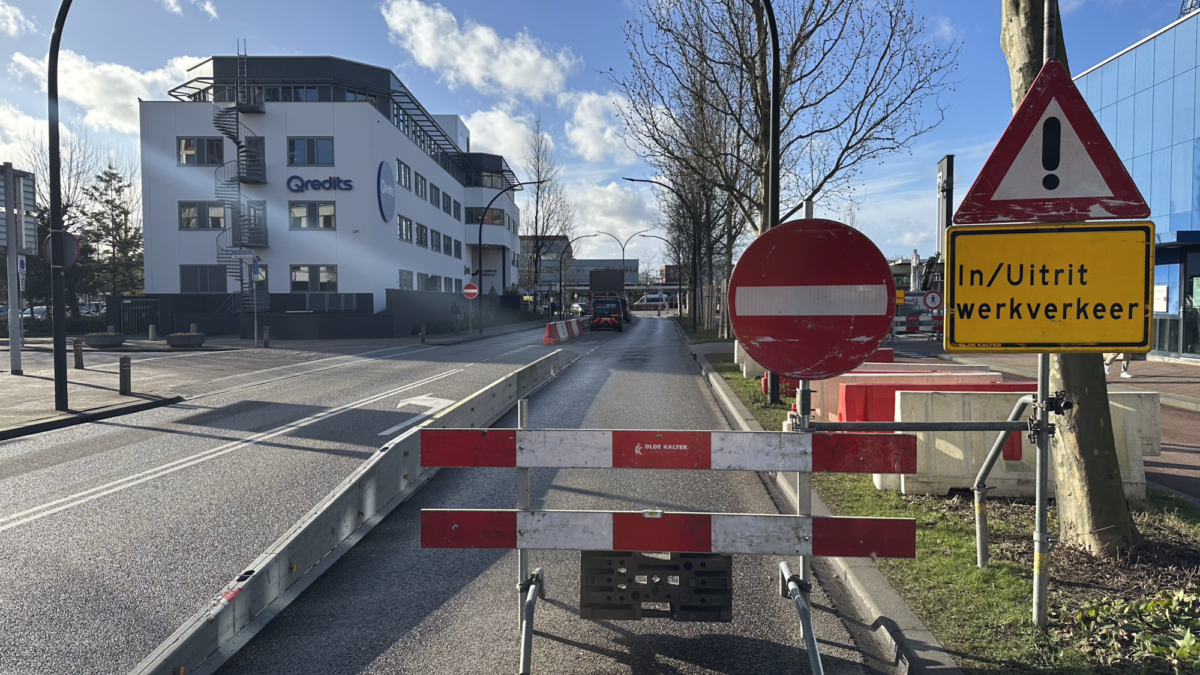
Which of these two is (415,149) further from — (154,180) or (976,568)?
(976,568)

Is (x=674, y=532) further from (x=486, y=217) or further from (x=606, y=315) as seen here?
(x=486, y=217)

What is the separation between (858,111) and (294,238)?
3305 cm

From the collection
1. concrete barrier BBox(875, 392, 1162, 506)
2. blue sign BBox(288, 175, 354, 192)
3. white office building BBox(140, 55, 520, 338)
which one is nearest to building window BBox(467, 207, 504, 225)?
white office building BBox(140, 55, 520, 338)

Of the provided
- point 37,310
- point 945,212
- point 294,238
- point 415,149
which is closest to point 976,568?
point 945,212

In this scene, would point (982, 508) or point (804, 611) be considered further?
point (982, 508)

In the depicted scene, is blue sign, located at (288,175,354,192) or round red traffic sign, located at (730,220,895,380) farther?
blue sign, located at (288,175,354,192)

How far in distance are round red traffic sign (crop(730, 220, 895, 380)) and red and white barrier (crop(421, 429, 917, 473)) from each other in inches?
13.7

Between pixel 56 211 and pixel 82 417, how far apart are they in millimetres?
3360

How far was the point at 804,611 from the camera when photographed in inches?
→ 135

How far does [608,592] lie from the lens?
3.74 m

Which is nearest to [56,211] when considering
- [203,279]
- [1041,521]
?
[1041,521]

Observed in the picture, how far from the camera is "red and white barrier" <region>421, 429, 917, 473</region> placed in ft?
11.2

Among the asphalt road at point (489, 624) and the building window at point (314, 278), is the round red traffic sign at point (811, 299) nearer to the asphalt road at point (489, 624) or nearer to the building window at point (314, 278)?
the asphalt road at point (489, 624)

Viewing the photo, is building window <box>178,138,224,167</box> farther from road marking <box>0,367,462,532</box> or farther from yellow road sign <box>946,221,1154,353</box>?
yellow road sign <box>946,221,1154,353</box>
